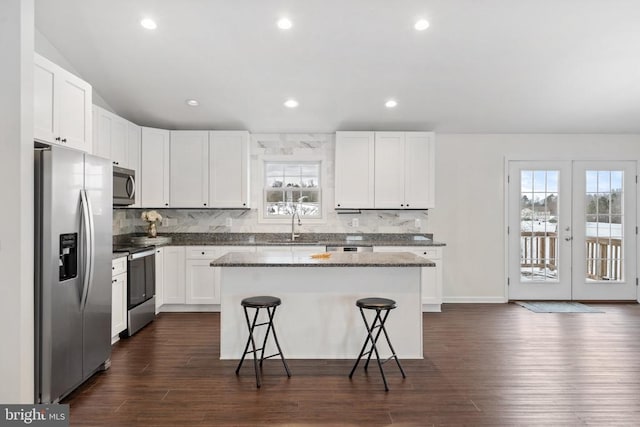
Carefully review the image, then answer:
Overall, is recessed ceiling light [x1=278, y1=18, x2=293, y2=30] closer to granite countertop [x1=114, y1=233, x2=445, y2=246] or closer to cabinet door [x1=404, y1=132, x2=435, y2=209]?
cabinet door [x1=404, y1=132, x2=435, y2=209]

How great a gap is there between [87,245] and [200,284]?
2448 millimetres

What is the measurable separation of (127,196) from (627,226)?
6.67 m

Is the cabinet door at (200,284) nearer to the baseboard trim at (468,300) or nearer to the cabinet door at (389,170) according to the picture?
the cabinet door at (389,170)

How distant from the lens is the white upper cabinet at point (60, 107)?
2.84 meters

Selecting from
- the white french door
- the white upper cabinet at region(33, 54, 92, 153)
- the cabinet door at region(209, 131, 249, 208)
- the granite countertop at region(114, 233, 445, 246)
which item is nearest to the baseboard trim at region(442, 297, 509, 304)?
the white french door

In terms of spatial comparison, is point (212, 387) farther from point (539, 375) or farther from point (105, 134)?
point (105, 134)

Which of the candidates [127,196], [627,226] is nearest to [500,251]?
[627,226]

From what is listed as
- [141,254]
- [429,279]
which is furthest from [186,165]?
[429,279]

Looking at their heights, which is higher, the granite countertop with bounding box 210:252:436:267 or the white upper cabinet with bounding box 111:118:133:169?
the white upper cabinet with bounding box 111:118:133:169

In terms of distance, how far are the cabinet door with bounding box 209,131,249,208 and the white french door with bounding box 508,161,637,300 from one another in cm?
376

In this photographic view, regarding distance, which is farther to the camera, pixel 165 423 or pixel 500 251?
pixel 500 251

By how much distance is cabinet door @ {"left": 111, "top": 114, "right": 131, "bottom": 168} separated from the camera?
4.64 m

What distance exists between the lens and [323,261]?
3.44 metres

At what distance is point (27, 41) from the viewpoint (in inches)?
100
